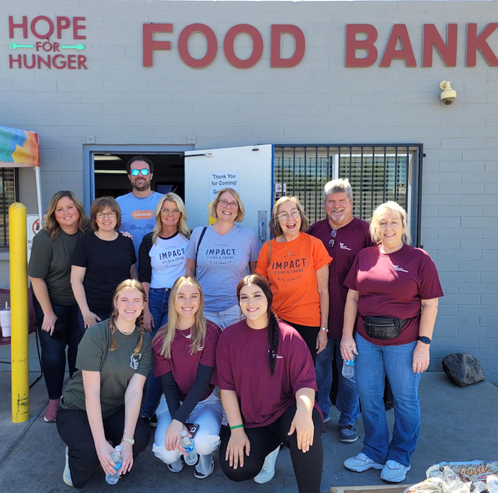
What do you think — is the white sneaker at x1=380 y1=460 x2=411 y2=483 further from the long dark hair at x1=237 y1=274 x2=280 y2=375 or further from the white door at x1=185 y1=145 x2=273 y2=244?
the white door at x1=185 y1=145 x2=273 y2=244

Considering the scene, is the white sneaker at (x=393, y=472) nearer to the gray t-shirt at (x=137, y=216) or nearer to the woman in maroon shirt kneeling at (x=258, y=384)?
the woman in maroon shirt kneeling at (x=258, y=384)

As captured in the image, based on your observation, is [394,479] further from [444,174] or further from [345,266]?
[444,174]

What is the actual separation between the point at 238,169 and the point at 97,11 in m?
2.25

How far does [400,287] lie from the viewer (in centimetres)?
282

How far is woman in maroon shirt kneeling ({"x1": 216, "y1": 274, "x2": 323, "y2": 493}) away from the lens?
2654 mm

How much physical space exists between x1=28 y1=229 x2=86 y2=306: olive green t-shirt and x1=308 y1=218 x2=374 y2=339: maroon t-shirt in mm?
2032

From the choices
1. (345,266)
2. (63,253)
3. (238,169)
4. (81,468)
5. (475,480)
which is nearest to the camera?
(475,480)

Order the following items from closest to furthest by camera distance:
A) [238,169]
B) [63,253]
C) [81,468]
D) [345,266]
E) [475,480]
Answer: [475,480]
[81,468]
[345,266]
[63,253]
[238,169]

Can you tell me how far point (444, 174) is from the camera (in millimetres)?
4973

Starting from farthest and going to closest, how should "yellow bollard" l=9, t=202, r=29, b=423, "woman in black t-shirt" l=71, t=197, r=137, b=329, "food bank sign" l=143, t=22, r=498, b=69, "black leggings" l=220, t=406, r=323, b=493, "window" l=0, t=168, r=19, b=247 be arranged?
Answer: 1. "window" l=0, t=168, r=19, b=247
2. "food bank sign" l=143, t=22, r=498, b=69
3. "yellow bollard" l=9, t=202, r=29, b=423
4. "woman in black t-shirt" l=71, t=197, r=137, b=329
5. "black leggings" l=220, t=406, r=323, b=493

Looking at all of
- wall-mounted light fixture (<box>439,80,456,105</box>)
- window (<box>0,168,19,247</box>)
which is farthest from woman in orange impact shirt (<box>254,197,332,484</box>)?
window (<box>0,168,19,247</box>)

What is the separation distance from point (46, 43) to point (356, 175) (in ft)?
11.8

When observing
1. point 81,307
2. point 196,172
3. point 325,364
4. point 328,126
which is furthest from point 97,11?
point 325,364

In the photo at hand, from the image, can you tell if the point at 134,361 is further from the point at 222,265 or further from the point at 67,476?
the point at 222,265
